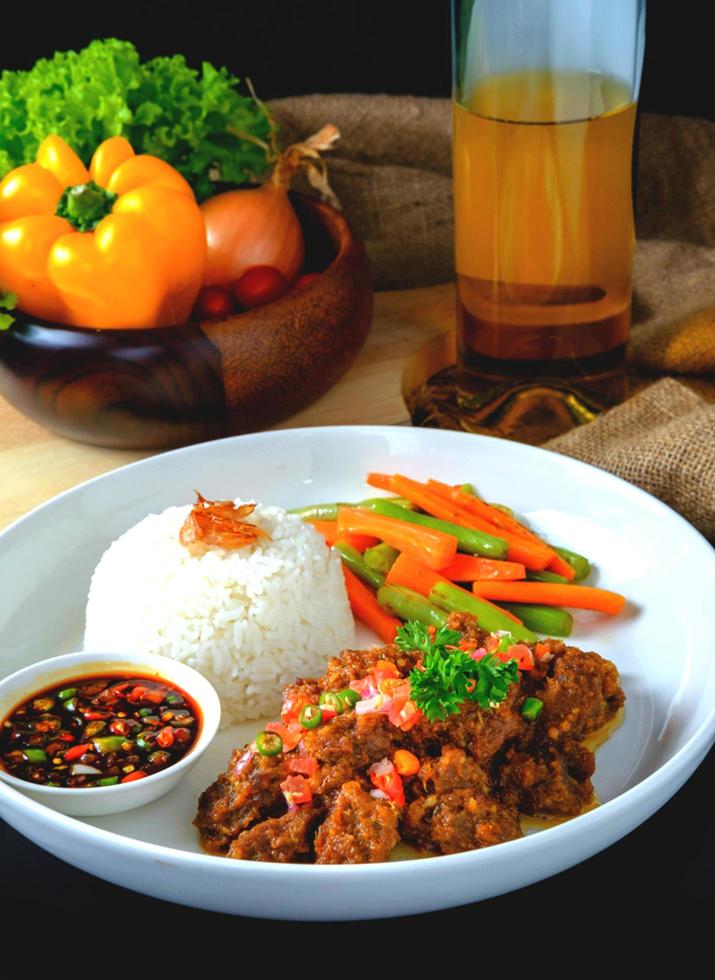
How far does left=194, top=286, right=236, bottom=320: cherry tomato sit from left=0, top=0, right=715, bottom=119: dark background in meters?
1.67

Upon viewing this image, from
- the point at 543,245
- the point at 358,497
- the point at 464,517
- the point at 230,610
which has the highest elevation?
the point at 543,245

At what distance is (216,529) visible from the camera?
127 inches

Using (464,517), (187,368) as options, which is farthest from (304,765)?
(187,368)

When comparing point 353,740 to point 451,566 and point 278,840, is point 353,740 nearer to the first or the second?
point 278,840

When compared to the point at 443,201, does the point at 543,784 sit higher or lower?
lower

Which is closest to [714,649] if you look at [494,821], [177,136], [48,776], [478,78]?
[494,821]

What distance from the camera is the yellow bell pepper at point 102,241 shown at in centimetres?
392

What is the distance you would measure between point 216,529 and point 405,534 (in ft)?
1.83

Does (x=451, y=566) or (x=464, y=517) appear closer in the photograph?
(x=451, y=566)

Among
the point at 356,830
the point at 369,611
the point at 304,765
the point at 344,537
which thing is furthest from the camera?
the point at 344,537

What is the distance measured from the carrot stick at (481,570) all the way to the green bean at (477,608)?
7 cm

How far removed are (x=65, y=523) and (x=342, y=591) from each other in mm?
867

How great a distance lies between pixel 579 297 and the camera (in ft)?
13.0

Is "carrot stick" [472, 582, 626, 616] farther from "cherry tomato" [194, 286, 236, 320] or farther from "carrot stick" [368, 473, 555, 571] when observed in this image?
"cherry tomato" [194, 286, 236, 320]
